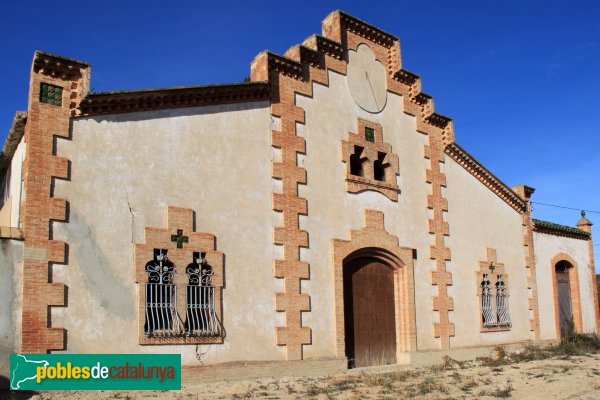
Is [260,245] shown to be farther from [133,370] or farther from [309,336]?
[133,370]

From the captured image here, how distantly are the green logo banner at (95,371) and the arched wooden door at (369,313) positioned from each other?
4.88 metres

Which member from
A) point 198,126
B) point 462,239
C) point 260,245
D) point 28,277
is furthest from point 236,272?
point 462,239

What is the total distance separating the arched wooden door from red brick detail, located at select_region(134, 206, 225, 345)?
3820mm

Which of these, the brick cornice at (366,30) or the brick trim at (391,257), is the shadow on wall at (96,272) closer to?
the brick trim at (391,257)

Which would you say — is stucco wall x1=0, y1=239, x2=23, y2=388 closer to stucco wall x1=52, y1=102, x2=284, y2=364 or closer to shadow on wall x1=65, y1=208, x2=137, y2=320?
stucco wall x1=52, y1=102, x2=284, y2=364

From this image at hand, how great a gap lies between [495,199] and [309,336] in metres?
9.16

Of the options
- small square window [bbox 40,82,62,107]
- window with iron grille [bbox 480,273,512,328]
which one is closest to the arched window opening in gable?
window with iron grille [bbox 480,273,512,328]

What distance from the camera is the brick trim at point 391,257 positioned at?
1459cm

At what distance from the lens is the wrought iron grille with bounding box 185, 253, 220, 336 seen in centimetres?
1169

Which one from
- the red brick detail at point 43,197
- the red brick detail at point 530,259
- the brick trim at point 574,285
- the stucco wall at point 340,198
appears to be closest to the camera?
the red brick detail at point 43,197

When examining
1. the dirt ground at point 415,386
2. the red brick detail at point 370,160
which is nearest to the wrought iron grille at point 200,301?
the dirt ground at point 415,386

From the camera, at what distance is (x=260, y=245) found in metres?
13.0

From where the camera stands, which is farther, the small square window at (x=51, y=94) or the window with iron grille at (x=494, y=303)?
the window with iron grille at (x=494, y=303)

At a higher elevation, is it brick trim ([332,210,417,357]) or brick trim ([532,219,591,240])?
brick trim ([532,219,591,240])
